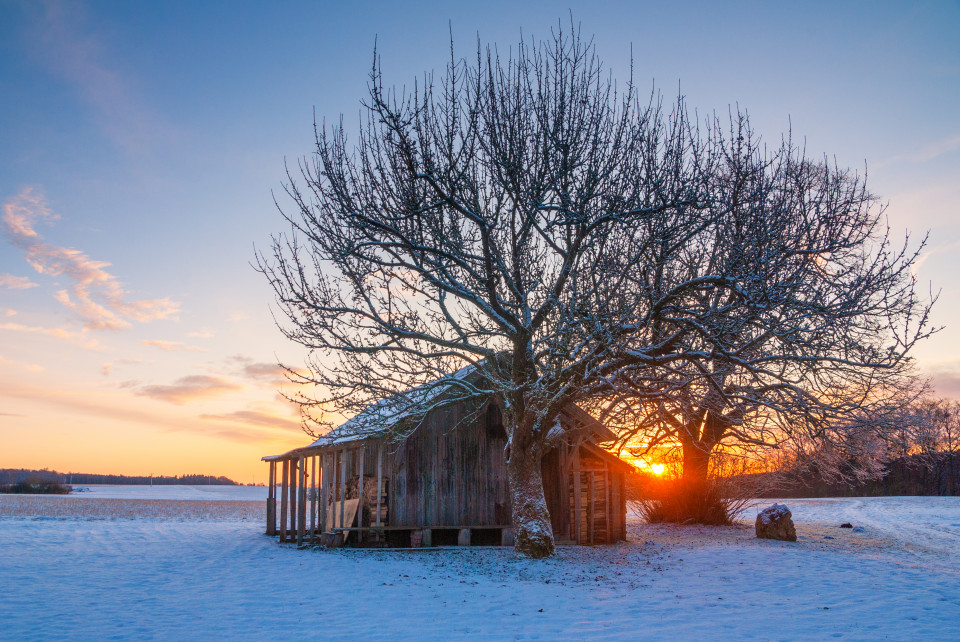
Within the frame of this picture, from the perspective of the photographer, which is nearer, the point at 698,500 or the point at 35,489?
the point at 698,500

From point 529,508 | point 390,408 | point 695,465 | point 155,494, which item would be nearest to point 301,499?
point 390,408

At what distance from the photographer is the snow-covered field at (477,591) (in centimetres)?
823

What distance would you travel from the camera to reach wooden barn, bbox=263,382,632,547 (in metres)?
17.5

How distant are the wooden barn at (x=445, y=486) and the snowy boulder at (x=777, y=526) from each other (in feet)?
16.5

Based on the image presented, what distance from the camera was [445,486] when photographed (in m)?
17.9

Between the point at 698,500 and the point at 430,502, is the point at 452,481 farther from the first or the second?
the point at 698,500

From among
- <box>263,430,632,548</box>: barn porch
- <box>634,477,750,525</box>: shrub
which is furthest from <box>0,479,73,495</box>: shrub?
<box>634,477,750,525</box>: shrub

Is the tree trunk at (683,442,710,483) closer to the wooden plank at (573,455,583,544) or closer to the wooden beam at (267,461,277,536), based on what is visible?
the wooden plank at (573,455,583,544)

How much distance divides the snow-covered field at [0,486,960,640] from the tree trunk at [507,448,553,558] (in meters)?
0.60

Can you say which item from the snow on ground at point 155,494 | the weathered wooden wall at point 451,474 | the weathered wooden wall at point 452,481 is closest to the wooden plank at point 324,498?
Result: the weathered wooden wall at point 452,481

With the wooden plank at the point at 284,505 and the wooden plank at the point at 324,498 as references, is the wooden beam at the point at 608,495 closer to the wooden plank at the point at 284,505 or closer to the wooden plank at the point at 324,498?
the wooden plank at the point at 324,498

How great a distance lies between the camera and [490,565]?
13930 mm

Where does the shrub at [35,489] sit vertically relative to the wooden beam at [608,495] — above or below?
below

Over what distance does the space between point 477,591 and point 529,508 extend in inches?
160
